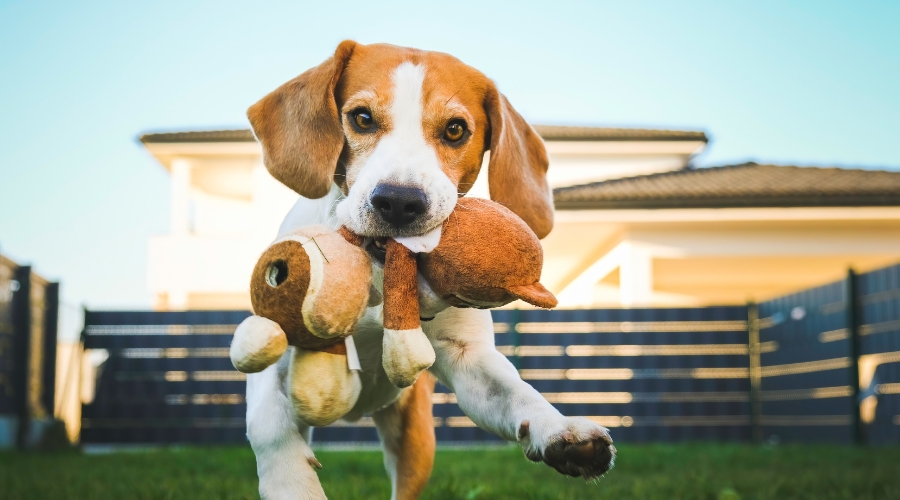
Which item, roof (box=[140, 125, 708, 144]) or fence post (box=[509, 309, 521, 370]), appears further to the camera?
roof (box=[140, 125, 708, 144])

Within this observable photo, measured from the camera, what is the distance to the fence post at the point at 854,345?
8.75 m

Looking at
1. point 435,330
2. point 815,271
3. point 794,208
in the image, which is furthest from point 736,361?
point 435,330

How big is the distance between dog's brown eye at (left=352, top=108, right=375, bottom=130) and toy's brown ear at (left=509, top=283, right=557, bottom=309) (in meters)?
0.90

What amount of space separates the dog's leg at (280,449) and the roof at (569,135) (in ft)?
42.9

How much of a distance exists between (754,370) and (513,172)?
8682 millimetres

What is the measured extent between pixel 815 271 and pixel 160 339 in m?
11.0

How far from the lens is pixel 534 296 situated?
7.05 ft

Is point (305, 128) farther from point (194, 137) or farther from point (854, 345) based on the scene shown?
point (194, 137)

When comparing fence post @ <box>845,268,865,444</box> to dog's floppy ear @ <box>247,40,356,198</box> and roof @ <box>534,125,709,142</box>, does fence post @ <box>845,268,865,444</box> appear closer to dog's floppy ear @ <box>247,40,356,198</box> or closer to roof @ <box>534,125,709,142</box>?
dog's floppy ear @ <box>247,40,356,198</box>

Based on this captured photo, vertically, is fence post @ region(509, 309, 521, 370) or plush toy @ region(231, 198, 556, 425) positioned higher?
plush toy @ region(231, 198, 556, 425)

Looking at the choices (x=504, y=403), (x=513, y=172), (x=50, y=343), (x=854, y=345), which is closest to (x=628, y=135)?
(x=854, y=345)

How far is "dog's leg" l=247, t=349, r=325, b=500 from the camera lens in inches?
94.8

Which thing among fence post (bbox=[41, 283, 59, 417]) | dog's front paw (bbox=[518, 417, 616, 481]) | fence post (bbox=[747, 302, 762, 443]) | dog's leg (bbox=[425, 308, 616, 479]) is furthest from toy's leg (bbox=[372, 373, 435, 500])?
fence post (bbox=[747, 302, 762, 443])

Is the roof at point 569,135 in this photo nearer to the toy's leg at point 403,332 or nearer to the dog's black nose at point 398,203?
the dog's black nose at point 398,203
